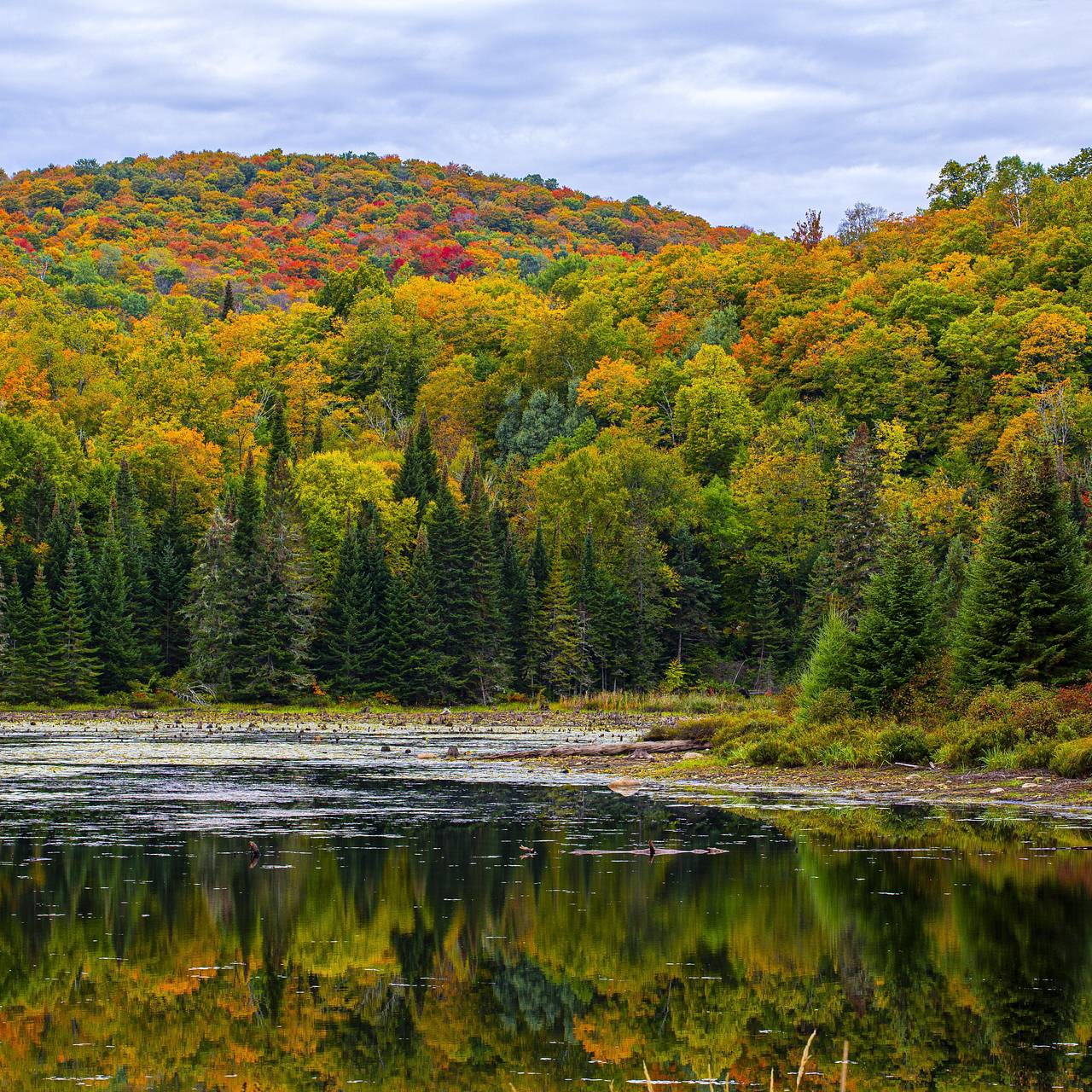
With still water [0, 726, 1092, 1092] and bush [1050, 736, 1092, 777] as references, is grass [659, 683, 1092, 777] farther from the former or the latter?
still water [0, 726, 1092, 1092]

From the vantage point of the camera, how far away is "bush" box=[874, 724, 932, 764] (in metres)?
38.9

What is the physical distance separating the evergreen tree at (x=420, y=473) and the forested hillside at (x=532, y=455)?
13.7 inches

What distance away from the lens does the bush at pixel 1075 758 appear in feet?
110

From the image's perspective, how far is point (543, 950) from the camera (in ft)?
57.5

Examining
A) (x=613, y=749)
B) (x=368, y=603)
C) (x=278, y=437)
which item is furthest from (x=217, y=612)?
(x=613, y=749)

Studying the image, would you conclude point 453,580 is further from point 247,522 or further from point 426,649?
point 247,522

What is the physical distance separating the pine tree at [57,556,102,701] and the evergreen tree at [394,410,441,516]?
3147 cm

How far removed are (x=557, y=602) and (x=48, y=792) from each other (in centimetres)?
6996

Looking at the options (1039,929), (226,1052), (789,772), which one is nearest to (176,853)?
(226,1052)

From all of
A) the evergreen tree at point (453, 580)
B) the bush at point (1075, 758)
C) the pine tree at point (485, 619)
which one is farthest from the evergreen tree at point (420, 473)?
the bush at point (1075, 758)

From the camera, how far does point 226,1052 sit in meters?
13.4

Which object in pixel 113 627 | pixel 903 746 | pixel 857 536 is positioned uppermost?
pixel 857 536

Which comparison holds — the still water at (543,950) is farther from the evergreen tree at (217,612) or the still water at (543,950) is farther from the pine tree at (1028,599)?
the evergreen tree at (217,612)

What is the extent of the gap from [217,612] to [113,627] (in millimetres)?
6522
